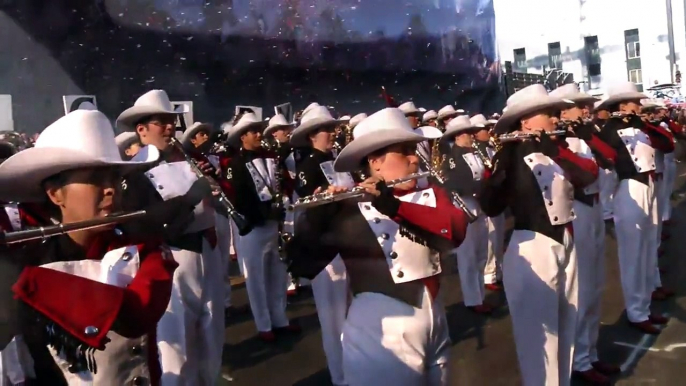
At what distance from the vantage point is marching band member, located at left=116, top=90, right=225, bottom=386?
3938mm

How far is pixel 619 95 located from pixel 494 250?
2.48m

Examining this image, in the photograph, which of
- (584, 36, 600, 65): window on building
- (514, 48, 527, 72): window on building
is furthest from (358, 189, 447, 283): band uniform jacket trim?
(584, 36, 600, 65): window on building

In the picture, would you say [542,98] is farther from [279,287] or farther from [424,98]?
[424,98]

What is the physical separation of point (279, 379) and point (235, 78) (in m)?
4.22

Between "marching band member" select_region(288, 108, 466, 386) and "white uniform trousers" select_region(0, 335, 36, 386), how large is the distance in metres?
1.13

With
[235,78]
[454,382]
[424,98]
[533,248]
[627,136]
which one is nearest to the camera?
[533,248]

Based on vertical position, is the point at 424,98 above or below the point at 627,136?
above

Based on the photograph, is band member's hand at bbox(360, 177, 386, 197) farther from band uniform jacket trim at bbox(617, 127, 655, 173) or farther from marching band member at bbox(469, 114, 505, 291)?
marching band member at bbox(469, 114, 505, 291)

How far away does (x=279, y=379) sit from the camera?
17.2ft

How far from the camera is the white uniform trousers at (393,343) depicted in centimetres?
280

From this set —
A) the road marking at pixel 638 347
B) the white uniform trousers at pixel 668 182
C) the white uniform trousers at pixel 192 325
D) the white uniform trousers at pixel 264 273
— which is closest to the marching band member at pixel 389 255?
the white uniform trousers at pixel 192 325

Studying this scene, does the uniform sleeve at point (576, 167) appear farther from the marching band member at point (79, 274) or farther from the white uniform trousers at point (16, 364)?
the white uniform trousers at point (16, 364)

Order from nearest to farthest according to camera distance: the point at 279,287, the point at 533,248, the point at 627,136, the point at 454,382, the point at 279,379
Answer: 1. the point at 533,248
2. the point at 454,382
3. the point at 279,379
4. the point at 627,136
5. the point at 279,287

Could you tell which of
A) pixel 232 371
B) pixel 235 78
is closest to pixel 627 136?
pixel 232 371
